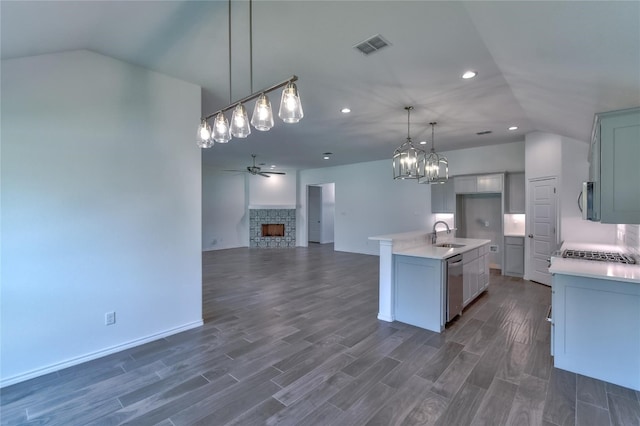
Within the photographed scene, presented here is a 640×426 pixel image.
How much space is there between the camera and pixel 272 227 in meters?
10.4

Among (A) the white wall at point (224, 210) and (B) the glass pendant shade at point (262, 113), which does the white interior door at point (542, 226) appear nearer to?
(B) the glass pendant shade at point (262, 113)

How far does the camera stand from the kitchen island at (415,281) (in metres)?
3.22

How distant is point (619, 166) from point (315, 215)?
32.3 ft

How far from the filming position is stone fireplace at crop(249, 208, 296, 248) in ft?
33.8

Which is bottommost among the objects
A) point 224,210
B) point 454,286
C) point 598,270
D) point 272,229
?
point 454,286

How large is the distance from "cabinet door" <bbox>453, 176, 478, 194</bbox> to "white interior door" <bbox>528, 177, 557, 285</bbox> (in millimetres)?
1130

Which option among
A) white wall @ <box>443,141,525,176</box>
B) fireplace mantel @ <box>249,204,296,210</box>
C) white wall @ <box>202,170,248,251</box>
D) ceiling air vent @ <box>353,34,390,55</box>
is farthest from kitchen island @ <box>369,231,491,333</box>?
white wall @ <box>202,170,248,251</box>

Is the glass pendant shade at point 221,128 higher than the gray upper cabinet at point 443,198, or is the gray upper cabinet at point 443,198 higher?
the glass pendant shade at point 221,128

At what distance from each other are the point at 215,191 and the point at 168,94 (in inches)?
266

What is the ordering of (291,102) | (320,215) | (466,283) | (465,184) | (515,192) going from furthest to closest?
(320,215)
(465,184)
(515,192)
(466,283)
(291,102)

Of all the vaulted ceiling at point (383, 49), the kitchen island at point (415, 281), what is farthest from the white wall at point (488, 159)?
the kitchen island at point (415, 281)

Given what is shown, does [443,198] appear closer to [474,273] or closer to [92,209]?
[474,273]

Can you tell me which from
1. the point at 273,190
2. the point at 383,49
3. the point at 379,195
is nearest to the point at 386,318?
the point at 383,49

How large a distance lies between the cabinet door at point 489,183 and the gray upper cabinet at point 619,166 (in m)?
3.93
